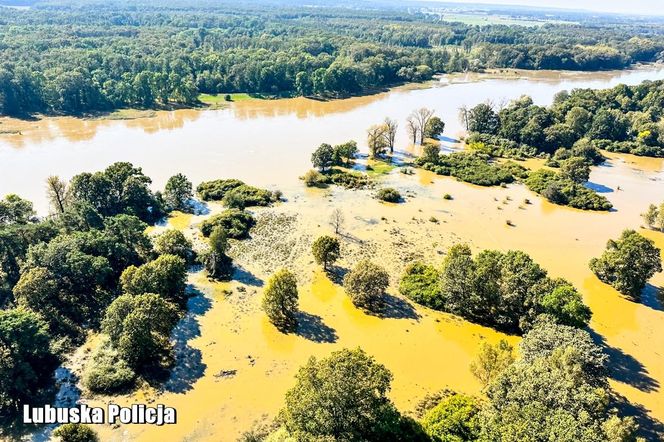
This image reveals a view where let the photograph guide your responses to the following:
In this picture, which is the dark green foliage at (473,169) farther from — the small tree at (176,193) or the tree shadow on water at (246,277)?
the tree shadow on water at (246,277)

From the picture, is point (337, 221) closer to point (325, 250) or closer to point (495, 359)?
point (325, 250)

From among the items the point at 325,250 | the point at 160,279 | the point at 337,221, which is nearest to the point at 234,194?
the point at 337,221

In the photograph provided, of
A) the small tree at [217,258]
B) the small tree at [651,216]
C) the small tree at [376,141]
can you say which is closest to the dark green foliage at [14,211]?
the small tree at [217,258]

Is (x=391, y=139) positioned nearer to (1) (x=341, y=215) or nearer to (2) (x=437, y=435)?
(1) (x=341, y=215)

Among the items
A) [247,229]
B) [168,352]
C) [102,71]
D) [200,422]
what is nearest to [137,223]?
[247,229]

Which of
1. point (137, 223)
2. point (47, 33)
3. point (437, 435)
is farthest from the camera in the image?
point (47, 33)

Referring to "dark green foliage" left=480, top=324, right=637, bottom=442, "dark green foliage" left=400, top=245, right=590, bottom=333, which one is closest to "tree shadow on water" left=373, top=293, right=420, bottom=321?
"dark green foliage" left=400, top=245, right=590, bottom=333

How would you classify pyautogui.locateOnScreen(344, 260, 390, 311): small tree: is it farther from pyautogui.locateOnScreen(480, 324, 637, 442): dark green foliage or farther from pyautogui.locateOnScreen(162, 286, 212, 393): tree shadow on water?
pyautogui.locateOnScreen(480, 324, 637, 442): dark green foliage
